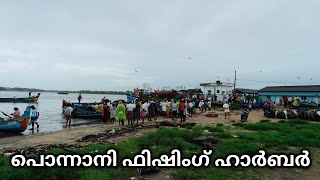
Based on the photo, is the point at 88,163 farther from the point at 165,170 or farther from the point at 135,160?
the point at 165,170

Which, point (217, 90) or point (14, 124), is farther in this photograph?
point (217, 90)

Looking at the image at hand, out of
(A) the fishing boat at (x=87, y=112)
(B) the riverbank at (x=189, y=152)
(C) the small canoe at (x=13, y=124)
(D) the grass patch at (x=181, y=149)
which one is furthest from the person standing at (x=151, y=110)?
(B) the riverbank at (x=189, y=152)

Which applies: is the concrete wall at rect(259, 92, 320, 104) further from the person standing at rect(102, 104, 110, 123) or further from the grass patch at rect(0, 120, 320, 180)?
the person standing at rect(102, 104, 110, 123)

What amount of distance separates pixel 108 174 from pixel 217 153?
155 inches

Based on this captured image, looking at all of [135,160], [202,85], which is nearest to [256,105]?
[202,85]

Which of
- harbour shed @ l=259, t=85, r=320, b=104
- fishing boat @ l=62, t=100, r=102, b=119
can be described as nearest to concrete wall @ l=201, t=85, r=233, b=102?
harbour shed @ l=259, t=85, r=320, b=104

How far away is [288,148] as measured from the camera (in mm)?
10188

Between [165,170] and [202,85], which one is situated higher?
[202,85]

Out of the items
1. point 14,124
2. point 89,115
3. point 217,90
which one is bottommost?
point 89,115

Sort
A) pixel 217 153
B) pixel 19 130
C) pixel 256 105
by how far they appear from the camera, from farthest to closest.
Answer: pixel 256 105, pixel 19 130, pixel 217 153

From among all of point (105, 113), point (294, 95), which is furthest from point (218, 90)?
point (105, 113)

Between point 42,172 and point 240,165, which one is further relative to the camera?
point 240,165

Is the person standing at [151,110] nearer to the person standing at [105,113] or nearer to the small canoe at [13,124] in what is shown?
the person standing at [105,113]

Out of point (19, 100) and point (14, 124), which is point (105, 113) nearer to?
point (14, 124)
